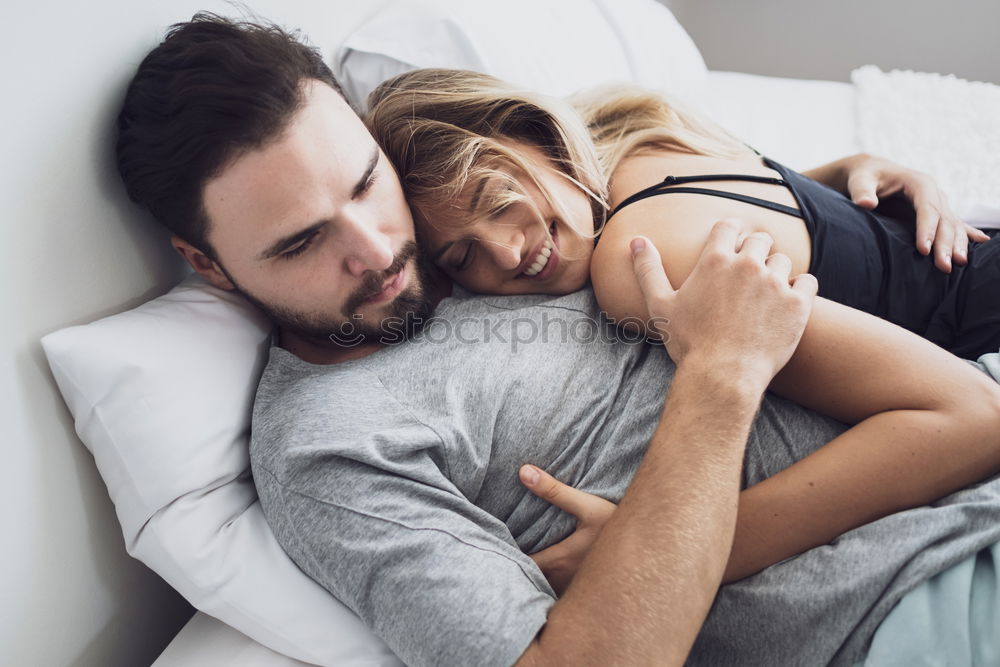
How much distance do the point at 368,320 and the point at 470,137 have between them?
307 mm

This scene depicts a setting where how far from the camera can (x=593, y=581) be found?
67cm

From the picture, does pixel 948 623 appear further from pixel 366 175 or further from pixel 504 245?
pixel 366 175

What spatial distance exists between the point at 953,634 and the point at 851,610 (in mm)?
86

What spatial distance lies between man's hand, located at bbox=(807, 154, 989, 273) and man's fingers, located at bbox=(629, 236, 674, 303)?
0.43m

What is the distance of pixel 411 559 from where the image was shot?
0.69 m

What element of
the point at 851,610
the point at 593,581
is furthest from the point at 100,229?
the point at 851,610

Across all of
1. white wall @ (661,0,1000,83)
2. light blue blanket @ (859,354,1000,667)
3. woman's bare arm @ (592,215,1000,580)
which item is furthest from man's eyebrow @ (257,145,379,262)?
white wall @ (661,0,1000,83)

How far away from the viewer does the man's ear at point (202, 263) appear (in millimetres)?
900

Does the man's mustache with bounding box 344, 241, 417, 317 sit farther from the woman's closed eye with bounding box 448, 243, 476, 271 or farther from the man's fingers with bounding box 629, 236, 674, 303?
the man's fingers with bounding box 629, 236, 674, 303

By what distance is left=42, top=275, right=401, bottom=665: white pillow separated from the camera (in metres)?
0.74

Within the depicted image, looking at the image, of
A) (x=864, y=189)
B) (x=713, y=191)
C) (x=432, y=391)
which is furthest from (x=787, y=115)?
(x=432, y=391)

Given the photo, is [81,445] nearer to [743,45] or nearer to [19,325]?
[19,325]

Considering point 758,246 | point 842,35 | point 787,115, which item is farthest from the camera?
point 842,35

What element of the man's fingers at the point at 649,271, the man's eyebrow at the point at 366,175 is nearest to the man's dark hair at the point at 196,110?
the man's eyebrow at the point at 366,175
